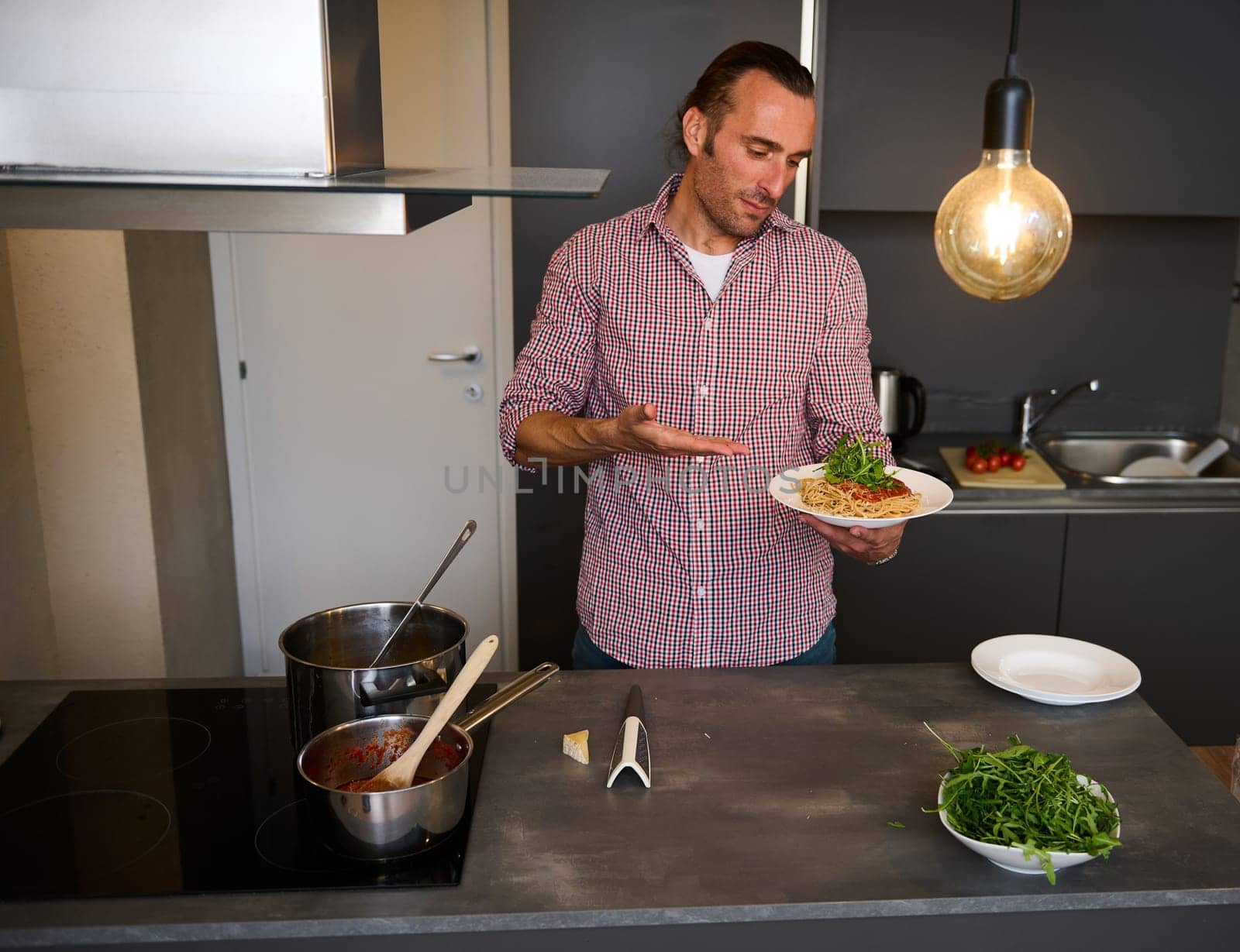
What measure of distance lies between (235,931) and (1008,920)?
2.93 ft

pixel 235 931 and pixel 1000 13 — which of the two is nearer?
pixel 235 931

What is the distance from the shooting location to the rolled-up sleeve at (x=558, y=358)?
Result: 2.21 metres

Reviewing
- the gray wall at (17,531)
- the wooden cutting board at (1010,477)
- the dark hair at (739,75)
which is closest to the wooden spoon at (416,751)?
the dark hair at (739,75)

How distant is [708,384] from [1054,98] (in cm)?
157

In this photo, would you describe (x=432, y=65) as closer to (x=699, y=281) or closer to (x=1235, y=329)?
(x=699, y=281)

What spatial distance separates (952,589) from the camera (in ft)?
10.3

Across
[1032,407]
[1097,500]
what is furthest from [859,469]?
[1032,407]

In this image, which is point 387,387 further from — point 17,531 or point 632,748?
point 632,748

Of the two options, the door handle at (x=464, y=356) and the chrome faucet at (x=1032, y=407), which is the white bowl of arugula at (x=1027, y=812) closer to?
the chrome faucet at (x=1032, y=407)

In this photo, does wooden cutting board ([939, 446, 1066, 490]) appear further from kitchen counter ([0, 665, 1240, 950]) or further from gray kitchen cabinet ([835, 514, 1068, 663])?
kitchen counter ([0, 665, 1240, 950])

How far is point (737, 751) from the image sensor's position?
1671 millimetres

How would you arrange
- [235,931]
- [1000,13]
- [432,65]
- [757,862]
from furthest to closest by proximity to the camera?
[432,65] < [1000,13] < [757,862] < [235,931]

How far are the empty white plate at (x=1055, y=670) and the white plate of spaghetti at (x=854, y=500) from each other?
0.85 feet

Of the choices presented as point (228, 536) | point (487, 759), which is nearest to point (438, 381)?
point (228, 536)
